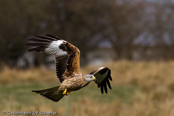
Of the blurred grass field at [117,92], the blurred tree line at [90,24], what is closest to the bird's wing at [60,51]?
the blurred grass field at [117,92]

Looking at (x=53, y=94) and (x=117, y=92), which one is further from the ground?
(x=53, y=94)

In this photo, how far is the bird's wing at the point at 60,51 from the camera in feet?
5.59

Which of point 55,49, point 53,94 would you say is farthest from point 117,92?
point 53,94

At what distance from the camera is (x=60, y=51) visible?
1900mm

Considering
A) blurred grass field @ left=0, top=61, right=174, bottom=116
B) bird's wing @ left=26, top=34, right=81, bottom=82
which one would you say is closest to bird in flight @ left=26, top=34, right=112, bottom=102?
bird's wing @ left=26, top=34, right=81, bottom=82

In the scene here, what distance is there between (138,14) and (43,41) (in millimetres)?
33075

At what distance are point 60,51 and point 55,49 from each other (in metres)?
0.05

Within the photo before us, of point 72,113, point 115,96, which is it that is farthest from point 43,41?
point 115,96

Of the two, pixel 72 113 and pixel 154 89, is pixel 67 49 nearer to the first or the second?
pixel 72 113

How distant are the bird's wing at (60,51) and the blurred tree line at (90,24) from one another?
906 inches

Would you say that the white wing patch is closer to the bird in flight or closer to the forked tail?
the bird in flight

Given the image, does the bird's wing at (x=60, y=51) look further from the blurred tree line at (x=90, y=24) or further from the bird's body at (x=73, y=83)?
the blurred tree line at (x=90, y=24)

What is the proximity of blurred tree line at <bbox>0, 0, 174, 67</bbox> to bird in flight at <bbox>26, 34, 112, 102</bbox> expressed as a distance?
2301cm

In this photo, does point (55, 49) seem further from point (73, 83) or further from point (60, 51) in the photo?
point (73, 83)
